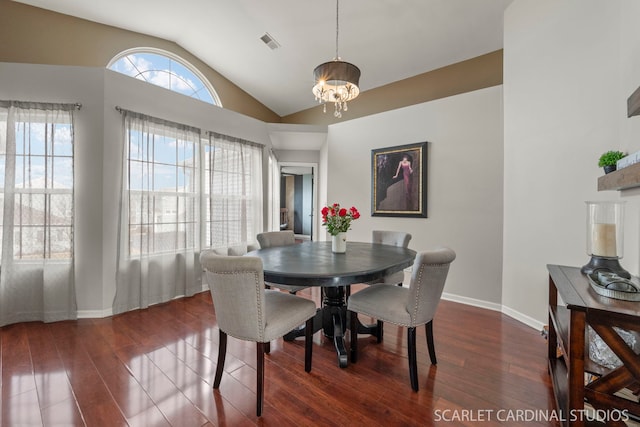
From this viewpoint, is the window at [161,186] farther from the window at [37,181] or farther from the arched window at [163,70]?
the arched window at [163,70]

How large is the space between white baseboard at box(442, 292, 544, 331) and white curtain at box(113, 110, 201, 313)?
3496mm

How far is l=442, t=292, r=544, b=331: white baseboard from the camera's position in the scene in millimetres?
2627

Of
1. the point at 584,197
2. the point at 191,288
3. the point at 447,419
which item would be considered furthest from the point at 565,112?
the point at 191,288

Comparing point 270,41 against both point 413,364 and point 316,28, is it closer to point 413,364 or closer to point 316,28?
point 316,28

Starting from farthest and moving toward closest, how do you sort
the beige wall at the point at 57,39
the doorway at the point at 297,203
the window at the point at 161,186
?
the doorway at the point at 297,203 < the beige wall at the point at 57,39 < the window at the point at 161,186

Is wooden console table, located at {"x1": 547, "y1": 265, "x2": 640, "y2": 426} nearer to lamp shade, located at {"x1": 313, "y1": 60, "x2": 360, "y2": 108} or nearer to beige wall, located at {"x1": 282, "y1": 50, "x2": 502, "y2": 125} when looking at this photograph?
lamp shade, located at {"x1": 313, "y1": 60, "x2": 360, "y2": 108}

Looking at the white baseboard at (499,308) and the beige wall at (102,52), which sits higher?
the beige wall at (102,52)

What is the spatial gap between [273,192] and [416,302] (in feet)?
13.1

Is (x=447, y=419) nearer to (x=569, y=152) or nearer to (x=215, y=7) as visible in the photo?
(x=569, y=152)

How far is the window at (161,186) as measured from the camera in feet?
10.2

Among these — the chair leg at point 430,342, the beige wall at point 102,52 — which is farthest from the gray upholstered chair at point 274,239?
the beige wall at point 102,52

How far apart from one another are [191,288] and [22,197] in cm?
197

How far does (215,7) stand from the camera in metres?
3.50

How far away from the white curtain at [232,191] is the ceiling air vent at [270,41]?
1.51 metres
